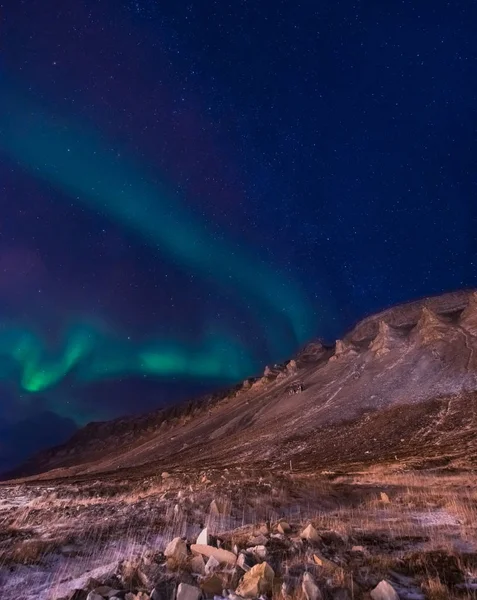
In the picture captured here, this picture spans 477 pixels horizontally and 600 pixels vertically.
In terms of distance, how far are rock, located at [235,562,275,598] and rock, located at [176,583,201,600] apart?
21.8 inches

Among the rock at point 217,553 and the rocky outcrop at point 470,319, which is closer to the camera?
the rock at point 217,553

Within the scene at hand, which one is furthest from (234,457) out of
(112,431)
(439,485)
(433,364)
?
(112,431)

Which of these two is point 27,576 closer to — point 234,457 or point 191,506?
point 191,506

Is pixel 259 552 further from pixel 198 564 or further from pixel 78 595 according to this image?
pixel 78 595

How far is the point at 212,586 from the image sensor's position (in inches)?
226

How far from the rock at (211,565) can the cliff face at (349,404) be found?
24356mm

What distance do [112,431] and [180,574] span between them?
170 m

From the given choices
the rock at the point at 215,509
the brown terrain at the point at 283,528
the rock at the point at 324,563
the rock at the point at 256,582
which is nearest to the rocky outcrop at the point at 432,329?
the brown terrain at the point at 283,528

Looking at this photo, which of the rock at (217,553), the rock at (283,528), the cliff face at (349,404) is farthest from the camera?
the cliff face at (349,404)

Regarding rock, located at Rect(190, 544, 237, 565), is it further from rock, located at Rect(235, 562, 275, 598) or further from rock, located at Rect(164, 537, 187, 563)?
rock, located at Rect(235, 562, 275, 598)

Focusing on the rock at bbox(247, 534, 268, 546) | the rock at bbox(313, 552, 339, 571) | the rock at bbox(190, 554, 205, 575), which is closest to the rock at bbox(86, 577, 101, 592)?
the rock at bbox(190, 554, 205, 575)

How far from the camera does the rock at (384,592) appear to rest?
5.29 metres

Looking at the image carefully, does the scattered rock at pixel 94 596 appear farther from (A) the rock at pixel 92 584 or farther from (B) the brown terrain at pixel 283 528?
(A) the rock at pixel 92 584

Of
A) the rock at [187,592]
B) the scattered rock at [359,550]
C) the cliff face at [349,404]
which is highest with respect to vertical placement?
the cliff face at [349,404]
